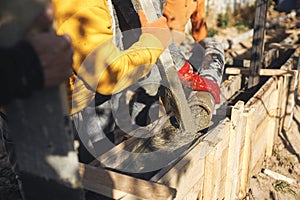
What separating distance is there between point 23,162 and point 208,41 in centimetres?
406

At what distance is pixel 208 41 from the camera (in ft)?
16.7

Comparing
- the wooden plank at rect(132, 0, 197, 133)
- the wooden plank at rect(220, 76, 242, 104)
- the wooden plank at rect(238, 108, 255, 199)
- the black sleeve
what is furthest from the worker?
the wooden plank at rect(220, 76, 242, 104)

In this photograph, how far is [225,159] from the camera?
353cm

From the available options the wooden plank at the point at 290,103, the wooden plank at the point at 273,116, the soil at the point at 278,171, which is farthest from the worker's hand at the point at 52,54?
the wooden plank at the point at 290,103

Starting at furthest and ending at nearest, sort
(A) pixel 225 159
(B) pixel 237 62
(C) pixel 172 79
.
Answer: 1. (B) pixel 237 62
2. (A) pixel 225 159
3. (C) pixel 172 79

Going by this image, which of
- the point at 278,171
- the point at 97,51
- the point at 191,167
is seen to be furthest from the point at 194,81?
the point at 278,171

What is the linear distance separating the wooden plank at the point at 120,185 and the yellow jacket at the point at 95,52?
578 mm

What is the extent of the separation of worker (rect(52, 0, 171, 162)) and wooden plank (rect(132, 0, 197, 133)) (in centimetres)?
12

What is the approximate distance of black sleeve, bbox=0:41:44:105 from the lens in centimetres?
112

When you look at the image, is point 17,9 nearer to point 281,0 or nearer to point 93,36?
point 93,36

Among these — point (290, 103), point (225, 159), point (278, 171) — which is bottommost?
point (278, 171)

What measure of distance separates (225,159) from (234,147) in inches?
7.5

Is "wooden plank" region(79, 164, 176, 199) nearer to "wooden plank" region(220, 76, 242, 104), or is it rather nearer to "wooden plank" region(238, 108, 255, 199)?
"wooden plank" region(238, 108, 255, 199)

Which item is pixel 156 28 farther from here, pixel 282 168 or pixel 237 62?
pixel 237 62
